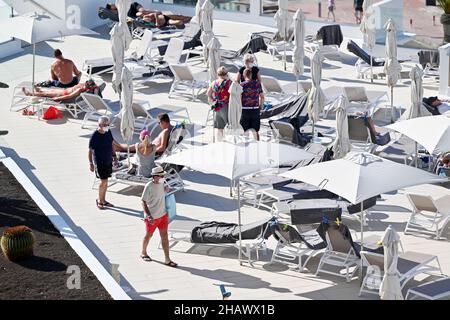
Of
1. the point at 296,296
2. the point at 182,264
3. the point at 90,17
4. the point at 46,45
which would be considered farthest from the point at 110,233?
the point at 90,17

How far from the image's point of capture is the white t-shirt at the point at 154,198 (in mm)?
14766

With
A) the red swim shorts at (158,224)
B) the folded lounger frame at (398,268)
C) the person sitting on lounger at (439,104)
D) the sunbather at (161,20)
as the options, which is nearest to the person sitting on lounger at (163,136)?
the red swim shorts at (158,224)

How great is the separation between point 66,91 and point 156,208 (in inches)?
307

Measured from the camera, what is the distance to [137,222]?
55.0 ft

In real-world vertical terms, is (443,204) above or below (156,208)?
below

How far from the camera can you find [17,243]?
14.8 m

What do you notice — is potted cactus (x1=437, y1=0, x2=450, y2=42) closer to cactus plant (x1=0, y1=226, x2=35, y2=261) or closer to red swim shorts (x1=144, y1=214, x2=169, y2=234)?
red swim shorts (x1=144, y1=214, x2=169, y2=234)

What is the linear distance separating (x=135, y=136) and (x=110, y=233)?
4.64 m

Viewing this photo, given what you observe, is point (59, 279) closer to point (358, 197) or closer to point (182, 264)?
point (182, 264)

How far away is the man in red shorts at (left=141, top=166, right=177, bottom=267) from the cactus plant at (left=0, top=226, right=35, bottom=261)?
1.45m

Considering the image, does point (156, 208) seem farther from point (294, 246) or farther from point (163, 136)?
point (163, 136)

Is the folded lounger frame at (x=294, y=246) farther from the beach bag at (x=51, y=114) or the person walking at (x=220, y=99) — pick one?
the beach bag at (x=51, y=114)

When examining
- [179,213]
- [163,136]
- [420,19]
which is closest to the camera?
[179,213]

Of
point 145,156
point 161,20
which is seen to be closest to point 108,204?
point 145,156
